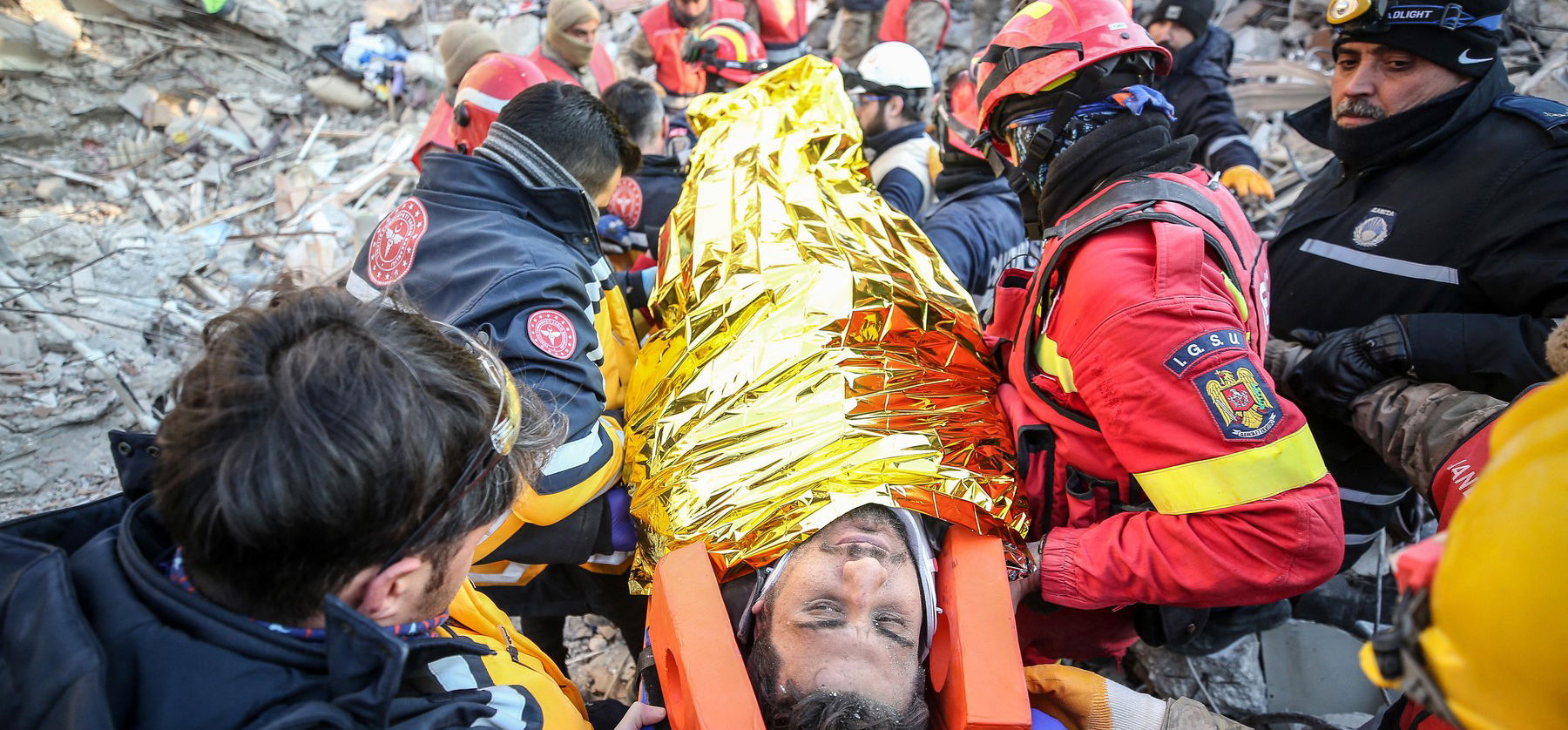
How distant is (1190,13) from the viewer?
15.4 feet

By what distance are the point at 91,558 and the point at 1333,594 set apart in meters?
3.99

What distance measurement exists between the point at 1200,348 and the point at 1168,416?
16 centimetres

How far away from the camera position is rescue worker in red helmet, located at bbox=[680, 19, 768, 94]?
17.9ft

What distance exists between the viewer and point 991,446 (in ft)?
7.57

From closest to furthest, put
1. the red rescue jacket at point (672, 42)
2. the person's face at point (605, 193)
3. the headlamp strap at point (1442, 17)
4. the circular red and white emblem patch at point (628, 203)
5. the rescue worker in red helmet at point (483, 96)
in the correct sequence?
the headlamp strap at point (1442, 17) < the person's face at point (605, 193) < the rescue worker in red helmet at point (483, 96) < the circular red and white emblem patch at point (628, 203) < the red rescue jacket at point (672, 42)

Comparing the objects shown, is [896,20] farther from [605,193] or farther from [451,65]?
[605,193]

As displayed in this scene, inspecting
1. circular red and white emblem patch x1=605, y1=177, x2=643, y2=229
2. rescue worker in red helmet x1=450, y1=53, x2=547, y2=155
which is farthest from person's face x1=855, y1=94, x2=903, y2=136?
rescue worker in red helmet x1=450, y1=53, x2=547, y2=155

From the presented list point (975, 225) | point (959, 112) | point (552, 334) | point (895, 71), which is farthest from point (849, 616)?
point (895, 71)

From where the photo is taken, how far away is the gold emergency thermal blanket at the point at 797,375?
2.13 meters

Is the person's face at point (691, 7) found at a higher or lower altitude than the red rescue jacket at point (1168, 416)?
lower

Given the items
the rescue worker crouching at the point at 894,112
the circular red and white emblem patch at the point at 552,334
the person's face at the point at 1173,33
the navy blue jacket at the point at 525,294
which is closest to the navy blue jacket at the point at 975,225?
the rescue worker crouching at the point at 894,112

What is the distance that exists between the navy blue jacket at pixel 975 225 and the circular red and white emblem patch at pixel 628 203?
1.54 meters

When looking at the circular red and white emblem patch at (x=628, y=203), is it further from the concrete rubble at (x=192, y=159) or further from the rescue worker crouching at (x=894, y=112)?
the concrete rubble at (x=192, y=159)

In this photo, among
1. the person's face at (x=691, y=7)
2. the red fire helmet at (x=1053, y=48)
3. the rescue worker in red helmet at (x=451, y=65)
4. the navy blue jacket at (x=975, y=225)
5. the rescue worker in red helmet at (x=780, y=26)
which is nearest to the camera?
the red fire helmet at (x=1053, y=48)
